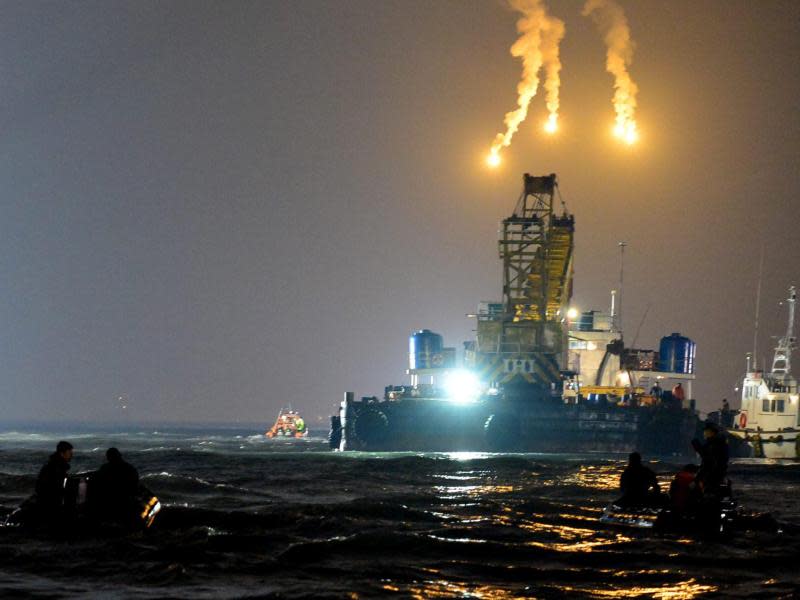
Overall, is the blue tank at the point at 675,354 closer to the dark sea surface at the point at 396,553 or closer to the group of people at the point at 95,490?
the dark sea surface at the point at 396,553

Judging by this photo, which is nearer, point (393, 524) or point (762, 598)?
point (762, 598)

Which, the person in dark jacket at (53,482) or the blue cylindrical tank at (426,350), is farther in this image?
the blue cylindrical tank at (426,350)

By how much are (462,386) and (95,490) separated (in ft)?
224

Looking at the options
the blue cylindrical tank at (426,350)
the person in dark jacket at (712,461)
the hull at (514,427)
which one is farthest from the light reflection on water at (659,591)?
the blue cylindrical tank at (426,350)

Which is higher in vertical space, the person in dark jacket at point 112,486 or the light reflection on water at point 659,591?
the person in dark jacket at point 112,486

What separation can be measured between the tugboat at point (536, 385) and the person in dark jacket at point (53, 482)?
57.3 meters

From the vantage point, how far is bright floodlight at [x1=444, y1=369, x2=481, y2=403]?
85.3 metres

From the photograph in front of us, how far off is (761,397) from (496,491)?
45.9m

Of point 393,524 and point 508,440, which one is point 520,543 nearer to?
point 393,524

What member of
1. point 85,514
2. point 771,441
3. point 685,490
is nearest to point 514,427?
point 771,441

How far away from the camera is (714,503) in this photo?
23.5 metres

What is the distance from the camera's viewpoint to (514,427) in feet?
256

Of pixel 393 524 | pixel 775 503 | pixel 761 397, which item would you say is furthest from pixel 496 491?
pixel 761 397

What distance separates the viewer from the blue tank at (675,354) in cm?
9512
